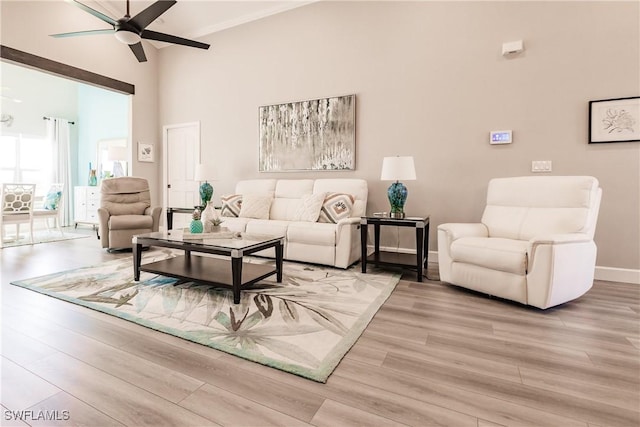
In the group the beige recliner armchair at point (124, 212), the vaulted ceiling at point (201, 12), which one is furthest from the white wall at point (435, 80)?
the beige recliner armchair at point (124, 212)

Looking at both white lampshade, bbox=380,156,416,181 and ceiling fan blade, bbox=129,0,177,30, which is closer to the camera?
ceiling fan blade, bbox=129,0,177,30

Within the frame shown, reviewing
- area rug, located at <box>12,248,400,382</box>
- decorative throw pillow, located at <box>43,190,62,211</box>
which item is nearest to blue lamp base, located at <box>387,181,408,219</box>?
area rug, located at <box>12,248,400,382</box>

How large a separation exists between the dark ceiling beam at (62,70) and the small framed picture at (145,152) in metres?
0.94

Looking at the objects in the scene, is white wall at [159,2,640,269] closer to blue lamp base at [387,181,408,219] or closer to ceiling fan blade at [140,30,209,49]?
blue lamp base at [387,181,408,219]

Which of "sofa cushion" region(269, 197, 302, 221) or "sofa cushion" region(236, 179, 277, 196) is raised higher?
"sofa cushion" region(236, 179, 277, 196)

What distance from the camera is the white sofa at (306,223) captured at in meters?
3.41

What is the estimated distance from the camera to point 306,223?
365cm

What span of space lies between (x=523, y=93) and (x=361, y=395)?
11.6 ft

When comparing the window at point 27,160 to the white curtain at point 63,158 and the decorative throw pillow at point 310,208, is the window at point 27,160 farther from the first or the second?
the decorative throw pillow at point 310,208

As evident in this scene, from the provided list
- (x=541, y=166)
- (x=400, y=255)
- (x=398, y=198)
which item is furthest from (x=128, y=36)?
(x=541, y=166)

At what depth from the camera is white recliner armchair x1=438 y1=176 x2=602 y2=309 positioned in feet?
7.47

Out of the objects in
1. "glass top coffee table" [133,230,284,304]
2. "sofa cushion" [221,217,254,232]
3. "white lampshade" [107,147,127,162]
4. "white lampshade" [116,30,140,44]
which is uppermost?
"white lampshade" [116,30,140,44]

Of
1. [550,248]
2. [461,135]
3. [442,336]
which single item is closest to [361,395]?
[442,336]

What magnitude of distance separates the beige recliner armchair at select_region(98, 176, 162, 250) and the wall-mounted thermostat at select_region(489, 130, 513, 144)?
451 centimetres
